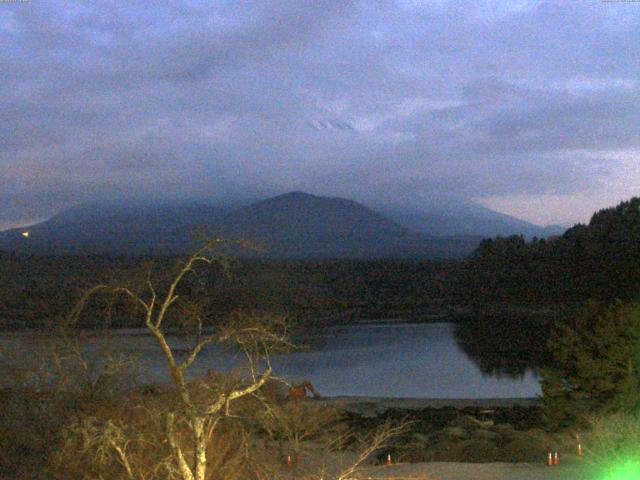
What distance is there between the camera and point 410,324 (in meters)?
60.8

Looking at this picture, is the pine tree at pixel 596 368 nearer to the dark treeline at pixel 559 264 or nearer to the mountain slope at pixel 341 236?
the dark treeline at pixel 559 264

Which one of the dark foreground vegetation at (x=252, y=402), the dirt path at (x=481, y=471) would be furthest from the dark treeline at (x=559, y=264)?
the dirt path at (x=481, y=471)

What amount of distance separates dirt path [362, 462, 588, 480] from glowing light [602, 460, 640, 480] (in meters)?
0.65

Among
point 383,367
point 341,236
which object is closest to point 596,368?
point 383,367

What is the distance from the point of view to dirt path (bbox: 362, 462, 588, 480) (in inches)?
581

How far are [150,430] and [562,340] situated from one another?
10.5 metres

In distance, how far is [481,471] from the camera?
609 inches

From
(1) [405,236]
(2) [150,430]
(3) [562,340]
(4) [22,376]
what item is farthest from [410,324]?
(1) [405,236]

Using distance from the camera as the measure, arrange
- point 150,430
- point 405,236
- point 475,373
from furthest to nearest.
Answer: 1. point 405,236
2. point 475,373
3. point 150,430

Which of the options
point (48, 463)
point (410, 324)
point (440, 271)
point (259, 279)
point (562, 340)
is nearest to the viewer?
point (48, 463)

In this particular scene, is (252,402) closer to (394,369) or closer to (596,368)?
(596,368)

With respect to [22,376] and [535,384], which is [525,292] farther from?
[22,376]

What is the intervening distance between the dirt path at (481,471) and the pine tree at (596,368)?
2225mm

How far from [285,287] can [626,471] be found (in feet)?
211
